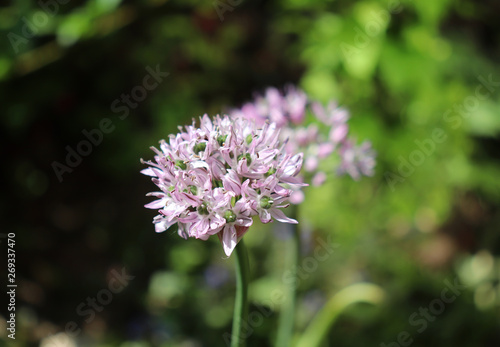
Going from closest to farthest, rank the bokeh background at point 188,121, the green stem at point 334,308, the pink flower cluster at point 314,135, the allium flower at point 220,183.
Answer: the allium flower at point 220,183 → the pink flower cluster at point 314,135 → the green stem at point 334,308 → the bokeh background at point 188,121

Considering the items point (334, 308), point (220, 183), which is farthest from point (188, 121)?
point (220, 183)

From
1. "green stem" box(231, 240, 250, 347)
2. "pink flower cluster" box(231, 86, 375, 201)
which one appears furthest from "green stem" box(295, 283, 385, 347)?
"green stem" box(231, 240, 250, 347)

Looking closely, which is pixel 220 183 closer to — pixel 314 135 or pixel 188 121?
pixel 314 135

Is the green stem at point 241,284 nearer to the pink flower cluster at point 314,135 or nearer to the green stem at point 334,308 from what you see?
the pink flower cluster at point 314,135

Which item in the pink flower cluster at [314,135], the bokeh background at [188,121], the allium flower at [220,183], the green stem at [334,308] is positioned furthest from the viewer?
the bokeh background at [188,121]

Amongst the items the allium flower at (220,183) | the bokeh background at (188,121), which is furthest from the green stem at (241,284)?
the bokeh background at (188,121)

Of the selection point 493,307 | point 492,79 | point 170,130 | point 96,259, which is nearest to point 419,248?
point 493,307

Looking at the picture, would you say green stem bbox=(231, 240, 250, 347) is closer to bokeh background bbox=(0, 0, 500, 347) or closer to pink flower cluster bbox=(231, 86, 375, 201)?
pink flower cluster bbox=(231, 86, 375, 201)
